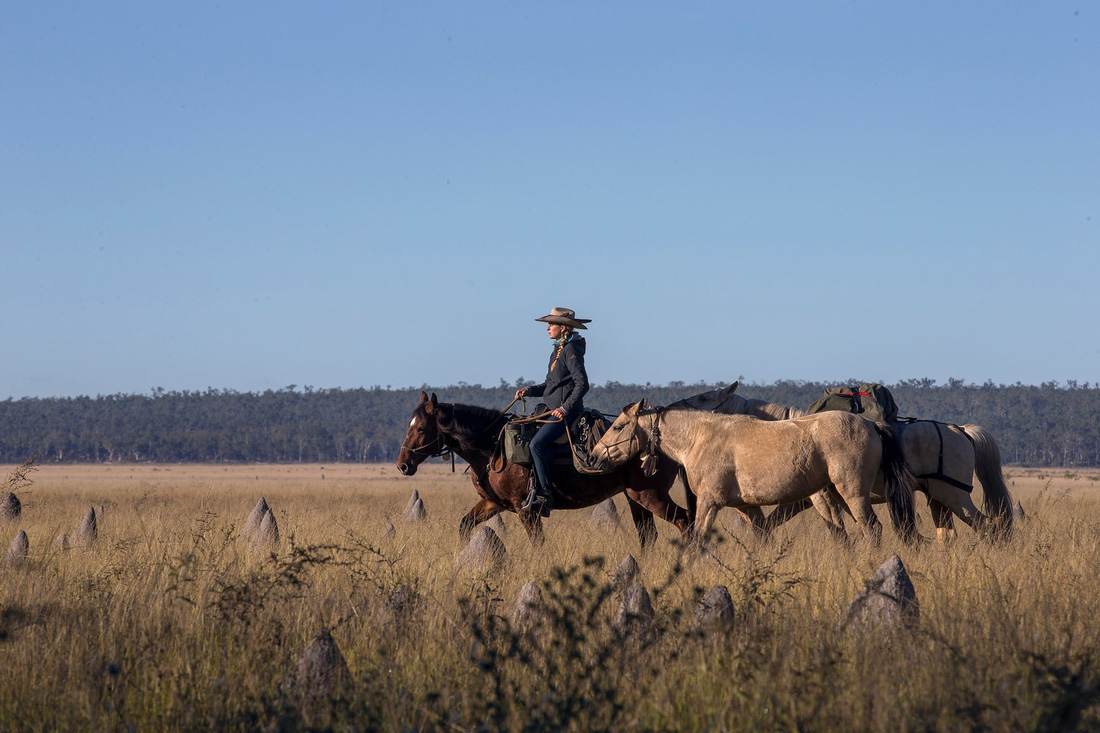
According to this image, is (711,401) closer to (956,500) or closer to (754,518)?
(754,518)

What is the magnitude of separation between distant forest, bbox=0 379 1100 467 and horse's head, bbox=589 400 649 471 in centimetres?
11475

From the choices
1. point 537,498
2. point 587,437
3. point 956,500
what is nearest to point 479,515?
point 537,498

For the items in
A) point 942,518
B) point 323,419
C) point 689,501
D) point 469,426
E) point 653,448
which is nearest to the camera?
point 653,448

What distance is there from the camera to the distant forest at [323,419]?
419 feet

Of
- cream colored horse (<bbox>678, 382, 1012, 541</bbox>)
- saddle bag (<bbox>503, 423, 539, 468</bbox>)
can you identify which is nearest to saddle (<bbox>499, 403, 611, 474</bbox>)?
saddle bag (<bbox>503, 423, 539, 468</bbox>)

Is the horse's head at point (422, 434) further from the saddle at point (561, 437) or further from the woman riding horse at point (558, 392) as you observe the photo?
the woman riding horse at point (558, 392)

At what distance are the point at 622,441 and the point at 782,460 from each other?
1770 millimetres

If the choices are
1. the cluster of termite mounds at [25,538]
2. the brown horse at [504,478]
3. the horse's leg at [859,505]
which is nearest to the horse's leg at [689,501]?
the brown horse at [504,478]

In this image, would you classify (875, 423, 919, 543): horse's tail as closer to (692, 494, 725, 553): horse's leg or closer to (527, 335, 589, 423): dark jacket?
(692, 494, 725, 553): horse's leg

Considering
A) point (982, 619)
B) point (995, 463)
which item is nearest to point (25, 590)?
point (982, 619)

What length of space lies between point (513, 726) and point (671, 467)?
7.26 meters

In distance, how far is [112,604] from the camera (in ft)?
21.4

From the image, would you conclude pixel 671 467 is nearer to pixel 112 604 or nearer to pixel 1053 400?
pixel 112 604

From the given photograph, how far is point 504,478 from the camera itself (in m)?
11.8
